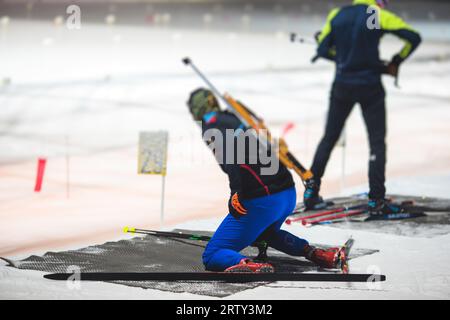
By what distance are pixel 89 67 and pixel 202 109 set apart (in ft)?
65.1

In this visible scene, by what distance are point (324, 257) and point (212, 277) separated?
757mm

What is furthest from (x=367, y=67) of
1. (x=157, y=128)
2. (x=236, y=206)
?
(x=157, y=128)

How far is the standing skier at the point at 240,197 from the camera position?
598cm

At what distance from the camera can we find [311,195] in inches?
333

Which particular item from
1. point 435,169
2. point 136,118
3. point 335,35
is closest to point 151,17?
point 136,118

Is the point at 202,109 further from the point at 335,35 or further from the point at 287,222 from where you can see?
the point at 335,35

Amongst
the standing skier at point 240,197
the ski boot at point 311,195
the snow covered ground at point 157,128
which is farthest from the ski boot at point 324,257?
the ski boot at point 311,195

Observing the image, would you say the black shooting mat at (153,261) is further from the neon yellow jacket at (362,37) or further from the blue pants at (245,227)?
the neon yellow jacket at (362,37)

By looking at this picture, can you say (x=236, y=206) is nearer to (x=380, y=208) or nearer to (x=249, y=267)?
(x=249, y=267)

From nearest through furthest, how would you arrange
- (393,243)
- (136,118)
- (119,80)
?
1. (393,243)
2. (136,118)
3. (119,80)

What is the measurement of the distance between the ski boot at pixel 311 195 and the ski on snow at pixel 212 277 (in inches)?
98.5

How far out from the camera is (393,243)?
23.6ft

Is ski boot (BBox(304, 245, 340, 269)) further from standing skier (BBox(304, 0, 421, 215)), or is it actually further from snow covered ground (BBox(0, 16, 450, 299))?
standing skier (BBox(304, 0, 421, 215))
